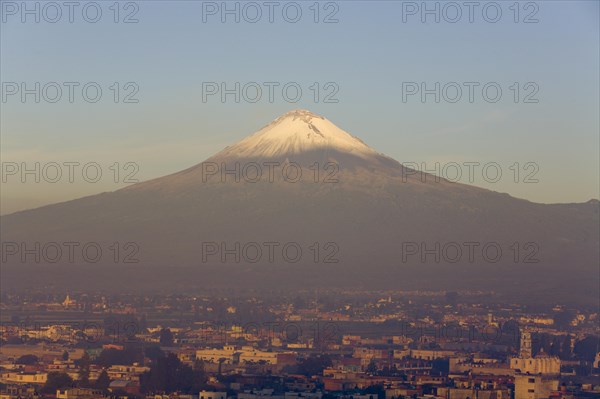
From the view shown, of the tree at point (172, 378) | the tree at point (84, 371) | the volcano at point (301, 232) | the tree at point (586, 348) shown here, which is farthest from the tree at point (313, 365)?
the volcano at point (301, 232)

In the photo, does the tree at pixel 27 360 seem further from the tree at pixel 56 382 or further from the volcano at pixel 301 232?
the volcano at pixel 301 232

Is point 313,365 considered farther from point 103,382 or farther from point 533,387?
point 103,382

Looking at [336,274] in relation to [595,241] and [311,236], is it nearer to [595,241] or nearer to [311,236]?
[311,236]

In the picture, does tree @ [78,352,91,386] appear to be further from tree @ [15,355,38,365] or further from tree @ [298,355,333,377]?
tree @ [298,355,333,377]

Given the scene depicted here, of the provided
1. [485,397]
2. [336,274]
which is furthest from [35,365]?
[336,274]

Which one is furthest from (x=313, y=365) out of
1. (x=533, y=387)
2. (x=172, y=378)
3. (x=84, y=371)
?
(x=533, y=387)

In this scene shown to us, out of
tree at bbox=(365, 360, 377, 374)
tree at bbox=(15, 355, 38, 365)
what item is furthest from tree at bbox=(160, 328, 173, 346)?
tree at bbox=(365, 360, 377, 374)
